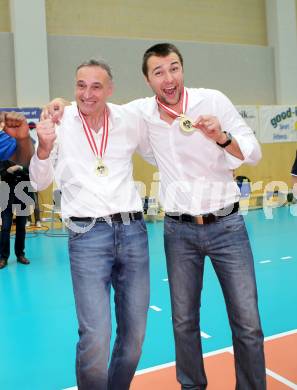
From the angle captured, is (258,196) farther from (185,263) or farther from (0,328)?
(185,263)

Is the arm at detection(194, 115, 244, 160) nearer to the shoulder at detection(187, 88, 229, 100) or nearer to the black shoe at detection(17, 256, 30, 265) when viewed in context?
the shoulder at detection(187, 88, 229, 100)

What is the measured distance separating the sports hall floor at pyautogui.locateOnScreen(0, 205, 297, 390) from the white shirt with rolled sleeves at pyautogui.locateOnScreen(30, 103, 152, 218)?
158 cm

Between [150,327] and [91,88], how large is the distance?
2.87m

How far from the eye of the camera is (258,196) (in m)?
13.7

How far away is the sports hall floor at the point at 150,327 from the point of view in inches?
146

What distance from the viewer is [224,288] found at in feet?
9.81

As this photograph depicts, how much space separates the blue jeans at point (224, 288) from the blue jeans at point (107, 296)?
26 cm

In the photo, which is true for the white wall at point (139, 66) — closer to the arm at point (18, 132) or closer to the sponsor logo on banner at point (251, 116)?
the sponsor logo on banner at point (251, 116)

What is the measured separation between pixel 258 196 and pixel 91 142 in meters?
11.5

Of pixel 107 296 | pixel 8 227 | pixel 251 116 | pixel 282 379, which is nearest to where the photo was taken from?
pixel 107 296

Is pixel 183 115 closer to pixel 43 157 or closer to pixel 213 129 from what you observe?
pixel 213 129

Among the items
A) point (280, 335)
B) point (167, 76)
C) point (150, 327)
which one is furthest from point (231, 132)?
point (150, 327)

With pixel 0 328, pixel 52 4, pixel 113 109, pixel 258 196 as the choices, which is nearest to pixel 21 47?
Answer: pixel 52 4

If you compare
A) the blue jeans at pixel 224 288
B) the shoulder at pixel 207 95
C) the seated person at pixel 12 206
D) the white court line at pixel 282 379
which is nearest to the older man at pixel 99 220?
the blue jeans at pixel 224 288
